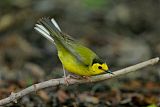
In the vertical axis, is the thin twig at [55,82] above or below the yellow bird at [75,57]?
below

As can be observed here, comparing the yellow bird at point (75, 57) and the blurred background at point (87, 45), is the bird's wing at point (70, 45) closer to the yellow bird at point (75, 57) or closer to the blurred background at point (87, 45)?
the yellow bird at point (75, 57)

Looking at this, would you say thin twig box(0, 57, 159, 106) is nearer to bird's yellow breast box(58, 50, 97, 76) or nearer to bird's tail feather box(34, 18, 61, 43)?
bird's yellow breast box(58, 50, 97, 76)

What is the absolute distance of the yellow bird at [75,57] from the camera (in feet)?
13.6

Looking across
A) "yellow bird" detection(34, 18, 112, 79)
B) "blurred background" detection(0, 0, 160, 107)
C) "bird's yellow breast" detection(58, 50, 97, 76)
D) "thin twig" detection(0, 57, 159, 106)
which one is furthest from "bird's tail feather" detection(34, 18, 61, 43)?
"blurred background" detection(0, 0, 160, 107)

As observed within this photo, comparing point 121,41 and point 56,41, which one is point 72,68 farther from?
point 121,41

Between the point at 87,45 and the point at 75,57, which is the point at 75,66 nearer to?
the point at 75,57

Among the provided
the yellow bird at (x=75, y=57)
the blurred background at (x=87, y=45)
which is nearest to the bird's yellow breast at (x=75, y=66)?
the yellow bird at (x=75, y=57)

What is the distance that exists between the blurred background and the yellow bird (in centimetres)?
104

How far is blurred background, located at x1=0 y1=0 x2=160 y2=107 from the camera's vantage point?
5410 mm

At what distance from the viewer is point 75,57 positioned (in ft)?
13.8

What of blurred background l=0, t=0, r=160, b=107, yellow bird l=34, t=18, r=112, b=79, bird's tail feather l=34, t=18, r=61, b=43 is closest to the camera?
yellow bird l=34, t=18, r=112, b=79

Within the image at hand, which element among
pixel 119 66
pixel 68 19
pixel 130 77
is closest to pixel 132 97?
pixel 130 77

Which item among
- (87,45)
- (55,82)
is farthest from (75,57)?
(87,45)

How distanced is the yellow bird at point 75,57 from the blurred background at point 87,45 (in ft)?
3.41
